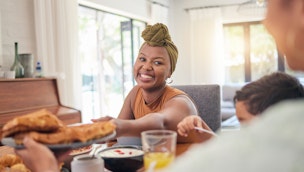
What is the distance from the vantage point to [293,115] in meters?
0.35

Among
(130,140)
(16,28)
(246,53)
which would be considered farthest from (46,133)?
(246,53)

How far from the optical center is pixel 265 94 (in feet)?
3.08

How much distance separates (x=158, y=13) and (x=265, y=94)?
18.0ft

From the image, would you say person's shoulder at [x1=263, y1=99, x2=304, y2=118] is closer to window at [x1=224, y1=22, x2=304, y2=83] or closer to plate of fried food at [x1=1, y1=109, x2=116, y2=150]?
plate of fried food at [x1=1, y1=109, x2=116, y2=150]

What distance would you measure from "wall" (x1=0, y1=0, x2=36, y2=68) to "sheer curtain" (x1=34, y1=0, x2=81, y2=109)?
65 mm

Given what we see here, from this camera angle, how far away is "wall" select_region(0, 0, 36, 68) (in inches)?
117

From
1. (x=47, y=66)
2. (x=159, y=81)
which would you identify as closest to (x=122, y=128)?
(x=159, y=81)

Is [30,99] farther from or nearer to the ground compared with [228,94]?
farther from the ground

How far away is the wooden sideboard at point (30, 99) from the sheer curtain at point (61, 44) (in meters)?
0.42

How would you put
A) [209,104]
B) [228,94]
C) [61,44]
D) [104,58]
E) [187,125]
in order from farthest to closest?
[228,94], [104,58], [61,44], [209,104], [187,125]

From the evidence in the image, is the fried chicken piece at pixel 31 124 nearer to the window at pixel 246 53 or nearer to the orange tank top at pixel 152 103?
the orange tank top at pixel 152 103

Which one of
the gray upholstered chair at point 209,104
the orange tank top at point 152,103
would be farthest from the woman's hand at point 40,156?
the gray upholstered chair at point 209,104

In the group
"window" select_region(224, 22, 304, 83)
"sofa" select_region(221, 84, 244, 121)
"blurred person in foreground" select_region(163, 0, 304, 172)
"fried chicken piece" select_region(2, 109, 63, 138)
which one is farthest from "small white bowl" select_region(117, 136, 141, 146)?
"window" select_region(224, 22, 304, 83)

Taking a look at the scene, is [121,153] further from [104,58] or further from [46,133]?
[104,58]
